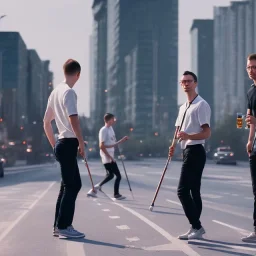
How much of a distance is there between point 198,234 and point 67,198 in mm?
1694

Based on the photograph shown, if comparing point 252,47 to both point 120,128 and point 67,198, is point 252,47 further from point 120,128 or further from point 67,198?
point 67,198

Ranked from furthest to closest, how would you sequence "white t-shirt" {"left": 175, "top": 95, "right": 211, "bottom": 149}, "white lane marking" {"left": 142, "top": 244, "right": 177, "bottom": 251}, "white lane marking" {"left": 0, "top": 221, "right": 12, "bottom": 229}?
1. "white lane marking" {"left": 0, "top": 221, "right": 12, "bottom": 229}
2. "white t-shirt" {"left": 175, "top": 95, "right": 211, "bottom": 149}
3. "white lane marking" {"left": 142, "top": 244, "right": 177, "bottom": 251}

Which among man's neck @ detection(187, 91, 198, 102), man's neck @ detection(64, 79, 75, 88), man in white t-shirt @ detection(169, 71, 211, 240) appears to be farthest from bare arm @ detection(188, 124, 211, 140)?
man's neck @ detection(64, 79, 75, 88)

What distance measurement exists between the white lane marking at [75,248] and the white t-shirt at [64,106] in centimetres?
139

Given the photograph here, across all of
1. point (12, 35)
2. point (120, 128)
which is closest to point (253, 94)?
point (12, 35)

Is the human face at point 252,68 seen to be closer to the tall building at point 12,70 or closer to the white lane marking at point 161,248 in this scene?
the white lane marking at point 161,248

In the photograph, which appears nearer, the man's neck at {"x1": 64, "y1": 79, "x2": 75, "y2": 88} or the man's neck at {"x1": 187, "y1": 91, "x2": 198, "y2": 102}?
the man's neck at {"x1": 187, "y1": 91, "x2": 198, "y2": 102}

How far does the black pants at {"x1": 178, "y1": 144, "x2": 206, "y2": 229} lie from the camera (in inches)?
325

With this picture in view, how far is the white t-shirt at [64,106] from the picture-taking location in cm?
854

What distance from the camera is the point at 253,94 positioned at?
835cm

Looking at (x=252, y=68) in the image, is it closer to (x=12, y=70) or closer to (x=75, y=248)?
(x=75, y=248)

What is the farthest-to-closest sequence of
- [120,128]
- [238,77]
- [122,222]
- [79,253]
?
1. [238,77]
2. [120,128]
3. [122,222]
4. [79,253]

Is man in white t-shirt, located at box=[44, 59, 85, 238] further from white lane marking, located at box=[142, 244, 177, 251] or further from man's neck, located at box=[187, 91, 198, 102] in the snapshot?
man's neck, located at box=[187, 91, 198, 102]

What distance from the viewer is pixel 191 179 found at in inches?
327
